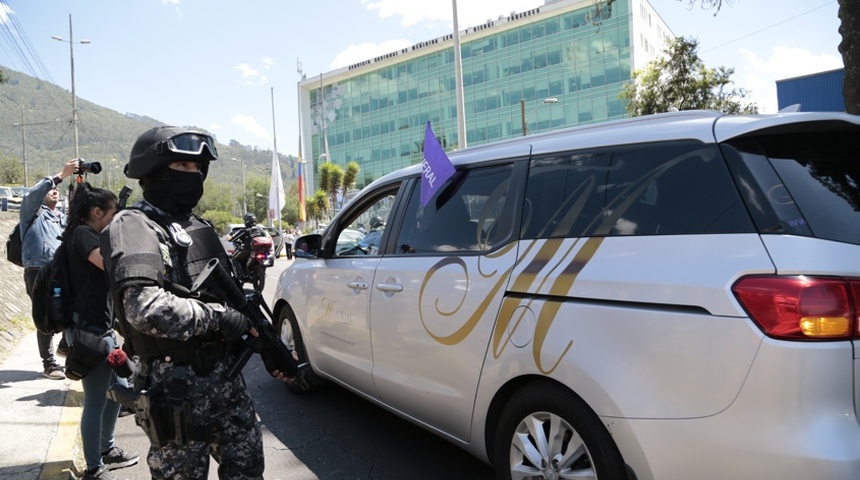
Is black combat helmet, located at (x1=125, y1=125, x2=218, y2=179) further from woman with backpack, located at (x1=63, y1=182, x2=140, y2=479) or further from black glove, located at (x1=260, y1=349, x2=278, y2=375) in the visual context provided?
woman with backpack, located at (x1=63, y1=182, x2=140, y2=479)

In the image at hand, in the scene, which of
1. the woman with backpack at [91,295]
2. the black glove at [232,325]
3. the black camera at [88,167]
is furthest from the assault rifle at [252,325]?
the black camera at [88,167]

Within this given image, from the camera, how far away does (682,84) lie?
17.9m

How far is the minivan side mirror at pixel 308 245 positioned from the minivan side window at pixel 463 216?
1.14 m

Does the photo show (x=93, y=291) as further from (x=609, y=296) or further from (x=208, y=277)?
(x=609, y=296)

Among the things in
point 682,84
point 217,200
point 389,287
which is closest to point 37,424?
point 389,287

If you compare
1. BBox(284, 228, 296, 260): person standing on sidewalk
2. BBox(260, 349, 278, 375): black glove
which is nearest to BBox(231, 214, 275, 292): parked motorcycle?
BBox(284, 228, 296, 260): person standing on sidewalk

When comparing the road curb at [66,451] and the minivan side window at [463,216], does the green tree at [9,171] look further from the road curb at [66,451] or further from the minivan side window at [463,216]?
the minivan side window at [463,216]

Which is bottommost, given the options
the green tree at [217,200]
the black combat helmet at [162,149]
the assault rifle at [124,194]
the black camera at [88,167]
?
the assault rifle at [124,194]

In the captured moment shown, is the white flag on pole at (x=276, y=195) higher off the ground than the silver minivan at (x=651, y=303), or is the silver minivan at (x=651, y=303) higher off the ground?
the white flag on pole at (x=276, y=195)

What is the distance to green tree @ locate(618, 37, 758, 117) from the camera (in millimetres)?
17719

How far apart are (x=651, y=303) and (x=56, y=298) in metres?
3.24

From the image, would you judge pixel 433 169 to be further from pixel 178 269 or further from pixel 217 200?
pixel 217 200

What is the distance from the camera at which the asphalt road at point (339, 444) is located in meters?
3.45

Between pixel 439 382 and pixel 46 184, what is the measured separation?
3.86 m
